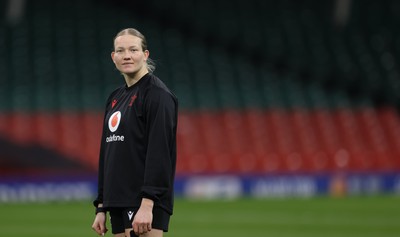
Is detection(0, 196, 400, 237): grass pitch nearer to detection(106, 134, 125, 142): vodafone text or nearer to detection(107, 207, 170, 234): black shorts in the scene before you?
detection(107, 207, 170, 234): black shorts

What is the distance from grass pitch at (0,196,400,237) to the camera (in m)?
13.6

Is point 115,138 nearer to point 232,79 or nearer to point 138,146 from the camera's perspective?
point 138,146

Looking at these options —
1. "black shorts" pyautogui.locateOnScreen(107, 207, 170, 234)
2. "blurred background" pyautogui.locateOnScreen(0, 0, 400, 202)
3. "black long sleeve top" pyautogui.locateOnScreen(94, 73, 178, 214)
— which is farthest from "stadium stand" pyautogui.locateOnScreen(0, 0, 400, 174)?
"black long sleeve top" pyautogui.locateOnScreen(94, 73, 178, 214)

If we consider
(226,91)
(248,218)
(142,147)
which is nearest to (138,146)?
(142,147)

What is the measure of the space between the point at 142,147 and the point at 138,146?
0.08ft

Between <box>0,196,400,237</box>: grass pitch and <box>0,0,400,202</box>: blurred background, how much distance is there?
47.7 inches

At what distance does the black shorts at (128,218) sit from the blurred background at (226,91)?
14.0m

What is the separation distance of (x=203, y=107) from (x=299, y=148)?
2.77m

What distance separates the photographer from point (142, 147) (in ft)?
18.7

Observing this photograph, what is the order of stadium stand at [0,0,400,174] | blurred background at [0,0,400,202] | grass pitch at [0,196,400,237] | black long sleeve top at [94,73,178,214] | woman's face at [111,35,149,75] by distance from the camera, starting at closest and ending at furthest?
black long sleeve top at [94,73,178,214] < woman's face at [111,35,149,75] < grass pitch at [0,196,400,237] < blurred background at [0,0,400,202] < stadium stand at [0,0,400,174]

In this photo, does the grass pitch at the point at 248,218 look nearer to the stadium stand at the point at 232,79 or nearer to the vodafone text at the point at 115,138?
the stadium stand at the point at 232,79

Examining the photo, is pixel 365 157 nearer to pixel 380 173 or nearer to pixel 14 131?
pixel 380 173

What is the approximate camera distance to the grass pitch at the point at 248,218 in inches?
536

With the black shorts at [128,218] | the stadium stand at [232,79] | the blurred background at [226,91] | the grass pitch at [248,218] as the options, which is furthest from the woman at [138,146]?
the stadium stand at [232,79]
